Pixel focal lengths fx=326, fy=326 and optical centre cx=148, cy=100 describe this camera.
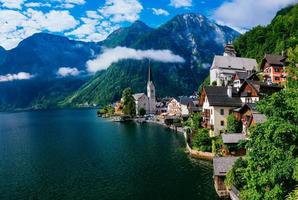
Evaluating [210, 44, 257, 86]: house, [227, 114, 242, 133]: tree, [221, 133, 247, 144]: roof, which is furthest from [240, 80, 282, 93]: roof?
[210, 44, 257, 86]: house

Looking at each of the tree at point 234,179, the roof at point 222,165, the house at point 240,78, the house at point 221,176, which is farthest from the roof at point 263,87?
the tree at point 234,179

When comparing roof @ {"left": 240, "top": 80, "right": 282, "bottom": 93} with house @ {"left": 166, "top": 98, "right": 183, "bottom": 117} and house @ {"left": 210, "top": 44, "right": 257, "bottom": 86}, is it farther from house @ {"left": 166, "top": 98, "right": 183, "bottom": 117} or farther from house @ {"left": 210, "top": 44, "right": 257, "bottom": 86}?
house @ {"left": 166, "top": 98, "right": 183, "bottom": 117}

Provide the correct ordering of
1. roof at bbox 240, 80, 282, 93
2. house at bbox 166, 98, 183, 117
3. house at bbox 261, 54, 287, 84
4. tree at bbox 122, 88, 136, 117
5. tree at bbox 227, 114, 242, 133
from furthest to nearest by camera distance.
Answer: tree at bbox 122, 88, 136, 117 < house at bbox 166, 98, 183, 117 < house at bbox 261, 54, 287, 84 < roof at bbox 240, 80, 282, 93 < tree at bbox 227, 114, 242, 133

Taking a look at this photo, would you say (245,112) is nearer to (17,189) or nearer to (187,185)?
(187,185)

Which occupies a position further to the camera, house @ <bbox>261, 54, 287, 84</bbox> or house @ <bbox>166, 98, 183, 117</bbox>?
house @ <bbox>166, 98, 183, 117</bbox>

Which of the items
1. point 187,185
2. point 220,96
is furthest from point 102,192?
point 220,96

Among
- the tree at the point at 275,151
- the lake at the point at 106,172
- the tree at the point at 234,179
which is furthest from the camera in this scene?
the lake at the point at 106,172

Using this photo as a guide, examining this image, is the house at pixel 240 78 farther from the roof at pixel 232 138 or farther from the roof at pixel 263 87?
the roof at pixel 232 138

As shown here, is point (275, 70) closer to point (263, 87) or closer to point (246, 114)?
point (263, 87)
